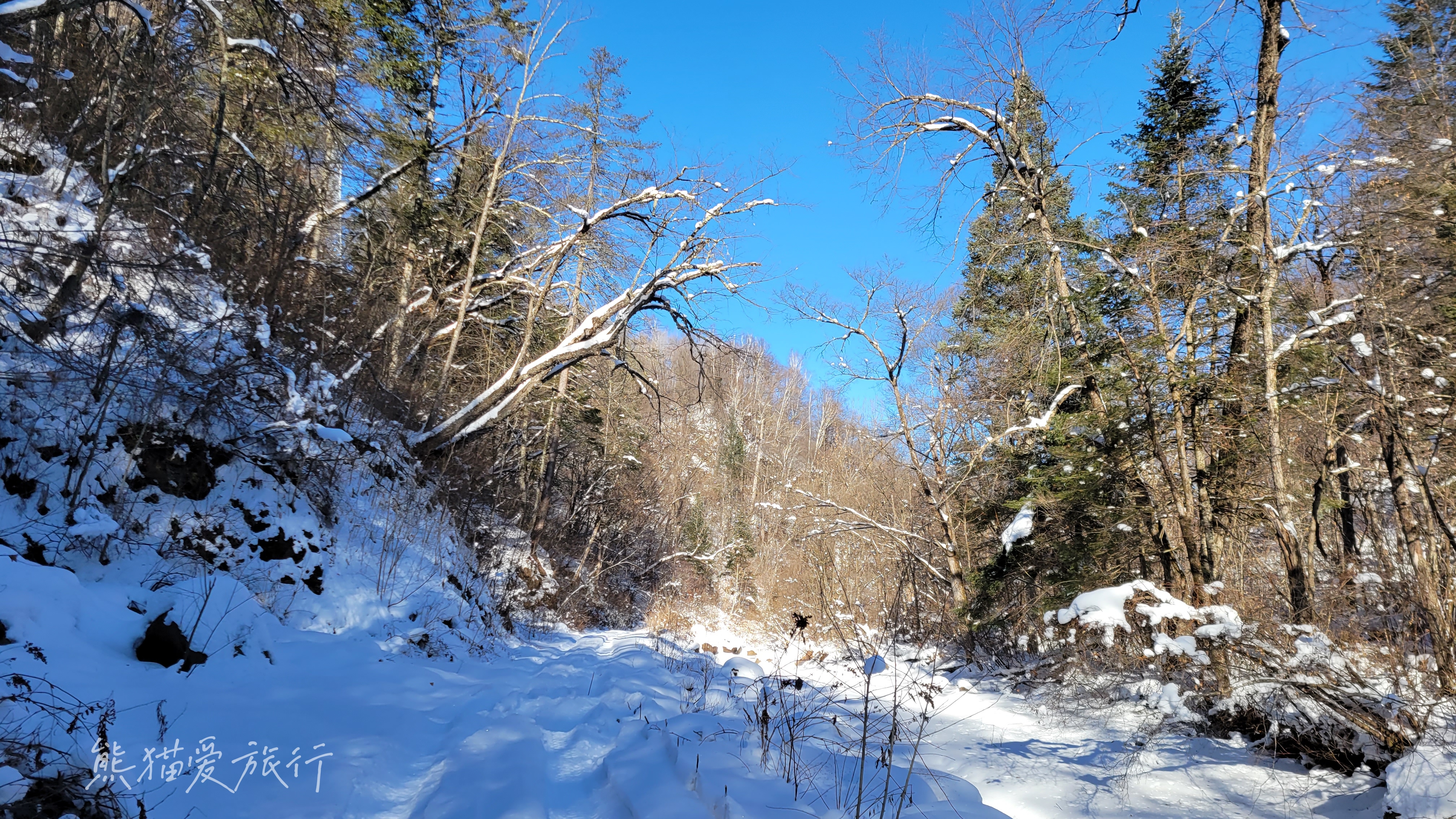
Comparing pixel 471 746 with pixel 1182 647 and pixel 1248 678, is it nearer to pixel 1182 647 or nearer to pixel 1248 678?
pixel 1182 647

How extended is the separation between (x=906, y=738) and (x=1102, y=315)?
493 centimetres

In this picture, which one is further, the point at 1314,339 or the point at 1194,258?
the point at 1194,258

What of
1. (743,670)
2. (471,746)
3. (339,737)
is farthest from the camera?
(743,670)

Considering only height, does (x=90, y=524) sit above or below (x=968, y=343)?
below

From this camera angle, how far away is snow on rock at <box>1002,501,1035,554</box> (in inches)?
263

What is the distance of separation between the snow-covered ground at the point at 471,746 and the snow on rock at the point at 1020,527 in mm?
2109

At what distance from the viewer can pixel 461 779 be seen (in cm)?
251

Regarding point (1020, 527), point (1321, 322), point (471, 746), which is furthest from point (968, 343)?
point (471, 746)

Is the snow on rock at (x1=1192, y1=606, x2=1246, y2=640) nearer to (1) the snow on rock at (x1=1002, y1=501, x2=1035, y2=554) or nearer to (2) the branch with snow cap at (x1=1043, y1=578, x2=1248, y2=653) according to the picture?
(2) the branch with snow cap at (x1=1043, y1=578, x2=1248, y2=653)

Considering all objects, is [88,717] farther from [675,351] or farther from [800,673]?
[675,351]

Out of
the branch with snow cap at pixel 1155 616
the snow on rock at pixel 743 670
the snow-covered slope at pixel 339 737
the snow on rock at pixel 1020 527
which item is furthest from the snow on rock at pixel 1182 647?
the snow on rock at pixel 743 670

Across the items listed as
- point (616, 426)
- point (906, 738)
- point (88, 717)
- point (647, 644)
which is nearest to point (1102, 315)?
point (906, 738)

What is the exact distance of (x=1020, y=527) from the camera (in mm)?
6719

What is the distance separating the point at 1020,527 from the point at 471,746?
5.94 metres
